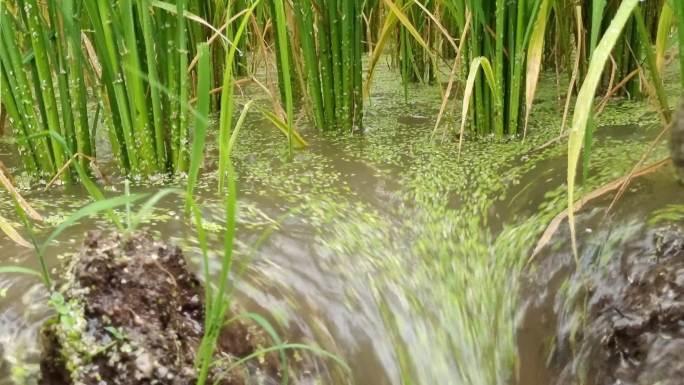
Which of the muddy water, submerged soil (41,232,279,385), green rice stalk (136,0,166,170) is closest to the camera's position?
submerged soil (41,232,279,385)

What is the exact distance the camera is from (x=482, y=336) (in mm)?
1201

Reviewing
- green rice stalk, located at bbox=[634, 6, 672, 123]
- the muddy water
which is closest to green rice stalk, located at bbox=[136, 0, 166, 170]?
the muddy water

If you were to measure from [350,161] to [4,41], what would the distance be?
76 centimetres

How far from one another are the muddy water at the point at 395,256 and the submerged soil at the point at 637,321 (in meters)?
0.06

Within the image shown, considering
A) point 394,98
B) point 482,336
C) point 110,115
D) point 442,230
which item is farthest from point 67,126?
point 394,98

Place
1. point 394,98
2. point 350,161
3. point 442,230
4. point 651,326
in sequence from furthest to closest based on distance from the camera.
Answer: point 394,98 → point 350,161 → point 442,230 → point 651,326

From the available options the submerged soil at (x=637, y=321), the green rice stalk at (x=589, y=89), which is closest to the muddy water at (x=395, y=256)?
the submerged soil at (x=637, y=321)

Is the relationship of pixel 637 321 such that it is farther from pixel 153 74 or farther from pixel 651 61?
pixel 153 74

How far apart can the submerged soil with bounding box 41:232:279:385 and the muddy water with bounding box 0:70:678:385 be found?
0.08 m

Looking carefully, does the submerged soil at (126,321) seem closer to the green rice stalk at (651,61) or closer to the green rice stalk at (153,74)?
the green rice stalk at (153,74)

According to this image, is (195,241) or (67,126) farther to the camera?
(67,126)

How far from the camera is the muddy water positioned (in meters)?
1.05

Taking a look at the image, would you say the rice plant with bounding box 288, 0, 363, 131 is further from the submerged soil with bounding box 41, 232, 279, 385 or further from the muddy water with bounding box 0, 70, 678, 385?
the submerged soil with bounding box 41, 232, 279, 385

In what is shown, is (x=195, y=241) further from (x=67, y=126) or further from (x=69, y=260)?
(x=67, y=126)
